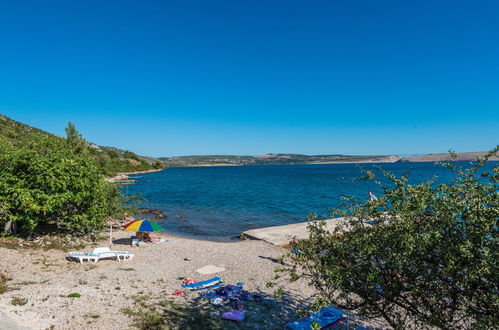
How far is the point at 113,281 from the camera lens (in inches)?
473

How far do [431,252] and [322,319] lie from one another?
18.5ft

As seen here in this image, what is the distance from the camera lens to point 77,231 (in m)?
18.8

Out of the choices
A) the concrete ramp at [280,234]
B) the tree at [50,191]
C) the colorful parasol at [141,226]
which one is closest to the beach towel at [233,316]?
the colorful parasol at [141,226]

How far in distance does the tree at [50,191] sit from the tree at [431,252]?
52.9 feet

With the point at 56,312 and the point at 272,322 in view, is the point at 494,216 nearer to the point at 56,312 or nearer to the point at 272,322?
the point at 272,322

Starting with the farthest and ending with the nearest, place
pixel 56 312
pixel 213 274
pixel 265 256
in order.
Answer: pixel 265 256
pixel 213 274
pixel 56 312

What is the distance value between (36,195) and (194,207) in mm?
25415

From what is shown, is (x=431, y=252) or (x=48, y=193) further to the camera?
(x=48, y=193)

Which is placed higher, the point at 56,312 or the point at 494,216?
the point at 494,216

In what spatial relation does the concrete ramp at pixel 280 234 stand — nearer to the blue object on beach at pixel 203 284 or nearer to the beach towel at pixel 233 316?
the blue object on beach at pixel 203 284

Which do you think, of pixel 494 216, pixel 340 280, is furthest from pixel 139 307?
pixel 494 216

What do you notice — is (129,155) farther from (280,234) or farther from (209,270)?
(209,270)

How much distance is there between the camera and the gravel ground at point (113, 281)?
339 inches

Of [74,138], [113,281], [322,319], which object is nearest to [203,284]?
[113,281]
